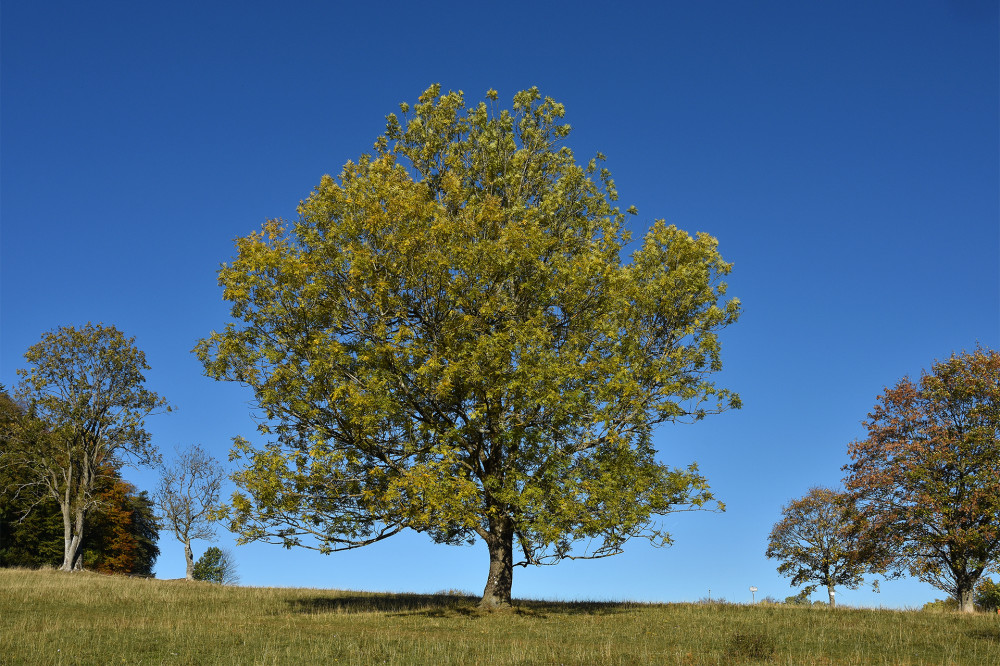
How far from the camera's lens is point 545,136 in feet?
90.0

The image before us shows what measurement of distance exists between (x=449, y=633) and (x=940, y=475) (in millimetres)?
24930

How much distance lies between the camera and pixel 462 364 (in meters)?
20.0

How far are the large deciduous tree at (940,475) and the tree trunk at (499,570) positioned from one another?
18424mm

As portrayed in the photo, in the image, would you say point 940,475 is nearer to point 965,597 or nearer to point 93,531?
point 965,597

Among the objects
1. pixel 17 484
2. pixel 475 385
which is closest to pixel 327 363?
pixel 475 385

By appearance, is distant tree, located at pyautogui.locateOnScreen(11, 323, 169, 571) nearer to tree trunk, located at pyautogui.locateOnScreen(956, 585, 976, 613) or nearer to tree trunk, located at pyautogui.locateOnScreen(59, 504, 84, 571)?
tree trunk, located at pyautogui.locateOnScreen(59, 504, 84, 571)

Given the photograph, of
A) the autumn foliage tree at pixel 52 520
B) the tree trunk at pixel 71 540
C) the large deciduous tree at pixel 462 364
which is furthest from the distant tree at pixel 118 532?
the large deciduous tree at pixel 462 364

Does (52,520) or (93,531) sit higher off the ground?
(52,520)

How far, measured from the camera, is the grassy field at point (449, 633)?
47.0 ft

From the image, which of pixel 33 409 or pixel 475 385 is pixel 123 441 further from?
pixel 475 385

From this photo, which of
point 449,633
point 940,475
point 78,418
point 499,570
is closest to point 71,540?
point 78,418

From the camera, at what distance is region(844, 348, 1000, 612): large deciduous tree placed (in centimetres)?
3066

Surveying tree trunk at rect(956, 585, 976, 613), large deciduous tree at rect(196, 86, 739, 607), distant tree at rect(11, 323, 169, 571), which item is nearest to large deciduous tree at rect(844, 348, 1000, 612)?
tree trunk at rect(956, 585, 976, 613)

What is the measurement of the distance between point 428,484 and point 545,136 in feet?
49.1
